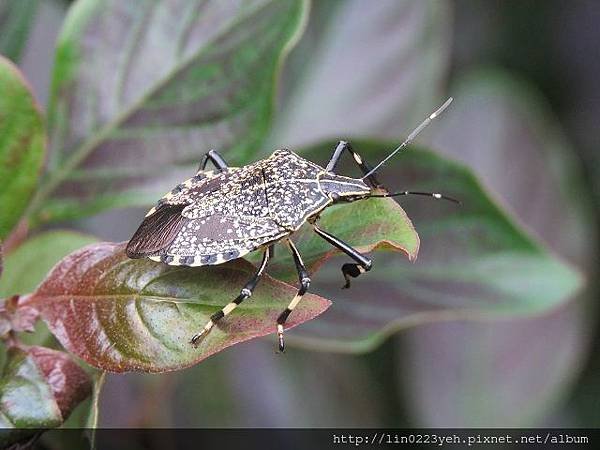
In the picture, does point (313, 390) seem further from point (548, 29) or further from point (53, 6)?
point (548, 29)

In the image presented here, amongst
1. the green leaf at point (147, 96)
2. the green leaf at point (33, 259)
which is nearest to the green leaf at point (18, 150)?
the green leaf at point (33, 259)

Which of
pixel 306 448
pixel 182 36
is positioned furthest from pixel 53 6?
pixel 306 448

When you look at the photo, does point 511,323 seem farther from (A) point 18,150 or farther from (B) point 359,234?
(A) point 18,150

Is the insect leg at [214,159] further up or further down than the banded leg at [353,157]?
further up

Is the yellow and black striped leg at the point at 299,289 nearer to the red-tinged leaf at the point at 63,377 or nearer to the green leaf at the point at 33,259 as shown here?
the red-tinged leaf at the point at 63,377

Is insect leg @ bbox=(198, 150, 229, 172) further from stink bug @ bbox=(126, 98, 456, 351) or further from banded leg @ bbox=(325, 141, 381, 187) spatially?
banded leg @ bbox=(325, 141, 381, 187)

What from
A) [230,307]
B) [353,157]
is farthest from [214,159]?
[230,307]
